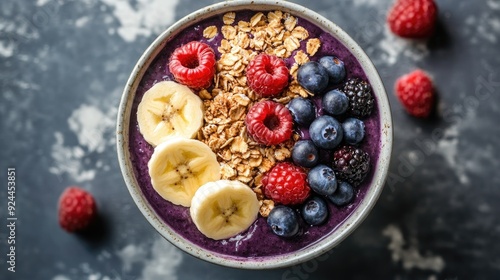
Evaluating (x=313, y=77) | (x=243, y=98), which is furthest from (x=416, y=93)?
(x=243, y=98)

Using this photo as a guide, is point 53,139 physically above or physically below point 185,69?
above

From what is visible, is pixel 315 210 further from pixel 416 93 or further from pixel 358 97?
pixel 416 93

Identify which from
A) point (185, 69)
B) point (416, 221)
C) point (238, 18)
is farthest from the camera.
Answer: point (416, 221)

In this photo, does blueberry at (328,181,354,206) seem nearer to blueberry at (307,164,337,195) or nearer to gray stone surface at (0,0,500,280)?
blueberry at (307,164,337,195)

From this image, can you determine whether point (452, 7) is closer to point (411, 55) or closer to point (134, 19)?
point (411, 55)

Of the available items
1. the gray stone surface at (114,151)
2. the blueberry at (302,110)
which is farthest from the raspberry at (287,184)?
the gray stone surface at (114,151)

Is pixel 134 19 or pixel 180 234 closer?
pixel 180 234

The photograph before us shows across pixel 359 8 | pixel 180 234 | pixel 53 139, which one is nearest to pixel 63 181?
pixel 53 139

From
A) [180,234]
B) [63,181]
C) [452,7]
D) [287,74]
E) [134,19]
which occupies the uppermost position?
[134,19]
